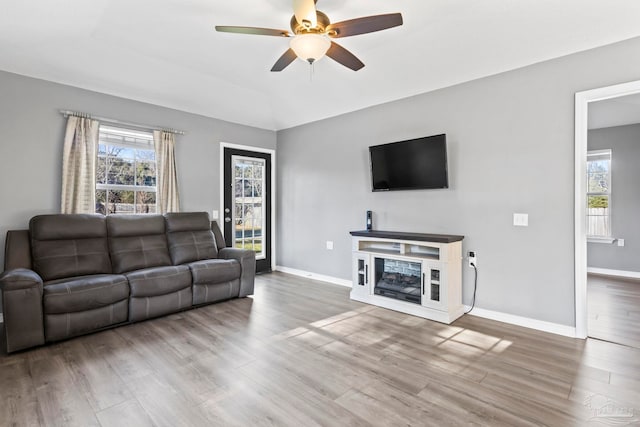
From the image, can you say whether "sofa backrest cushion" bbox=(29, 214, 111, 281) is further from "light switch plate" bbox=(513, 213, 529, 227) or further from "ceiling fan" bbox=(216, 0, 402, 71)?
"light switch plate" bbox=(513, 213, 529, 227)

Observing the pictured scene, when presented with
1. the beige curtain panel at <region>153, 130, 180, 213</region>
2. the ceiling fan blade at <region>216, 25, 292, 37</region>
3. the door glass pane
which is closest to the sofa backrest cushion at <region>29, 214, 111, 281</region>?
the beige curtain panel at <region>153, 130, 180, 213</region>

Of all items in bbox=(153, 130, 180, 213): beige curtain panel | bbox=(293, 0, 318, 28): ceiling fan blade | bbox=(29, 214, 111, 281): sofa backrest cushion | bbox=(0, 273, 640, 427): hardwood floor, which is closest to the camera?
bbox=(0, 273, 640, 427): hardwood floor

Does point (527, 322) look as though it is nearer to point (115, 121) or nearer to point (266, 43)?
point (266, 43)

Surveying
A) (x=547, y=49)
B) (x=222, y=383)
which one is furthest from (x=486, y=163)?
(x=222, y=383)

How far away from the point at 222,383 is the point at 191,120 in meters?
3.87

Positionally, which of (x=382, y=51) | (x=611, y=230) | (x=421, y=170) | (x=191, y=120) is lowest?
(x=611, y=230)

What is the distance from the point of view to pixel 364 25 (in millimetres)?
2232

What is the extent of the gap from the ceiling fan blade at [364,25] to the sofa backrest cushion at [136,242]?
3136mm

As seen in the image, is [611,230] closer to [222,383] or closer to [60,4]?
[222,383]

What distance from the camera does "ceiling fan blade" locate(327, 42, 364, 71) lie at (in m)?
2.54

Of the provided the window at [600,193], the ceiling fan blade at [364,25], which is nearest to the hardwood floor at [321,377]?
the ceiling fan blade at [364,25]

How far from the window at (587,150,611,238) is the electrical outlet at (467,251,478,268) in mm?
4051

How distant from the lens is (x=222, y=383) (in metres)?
2.18

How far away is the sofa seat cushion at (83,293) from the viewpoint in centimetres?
276
